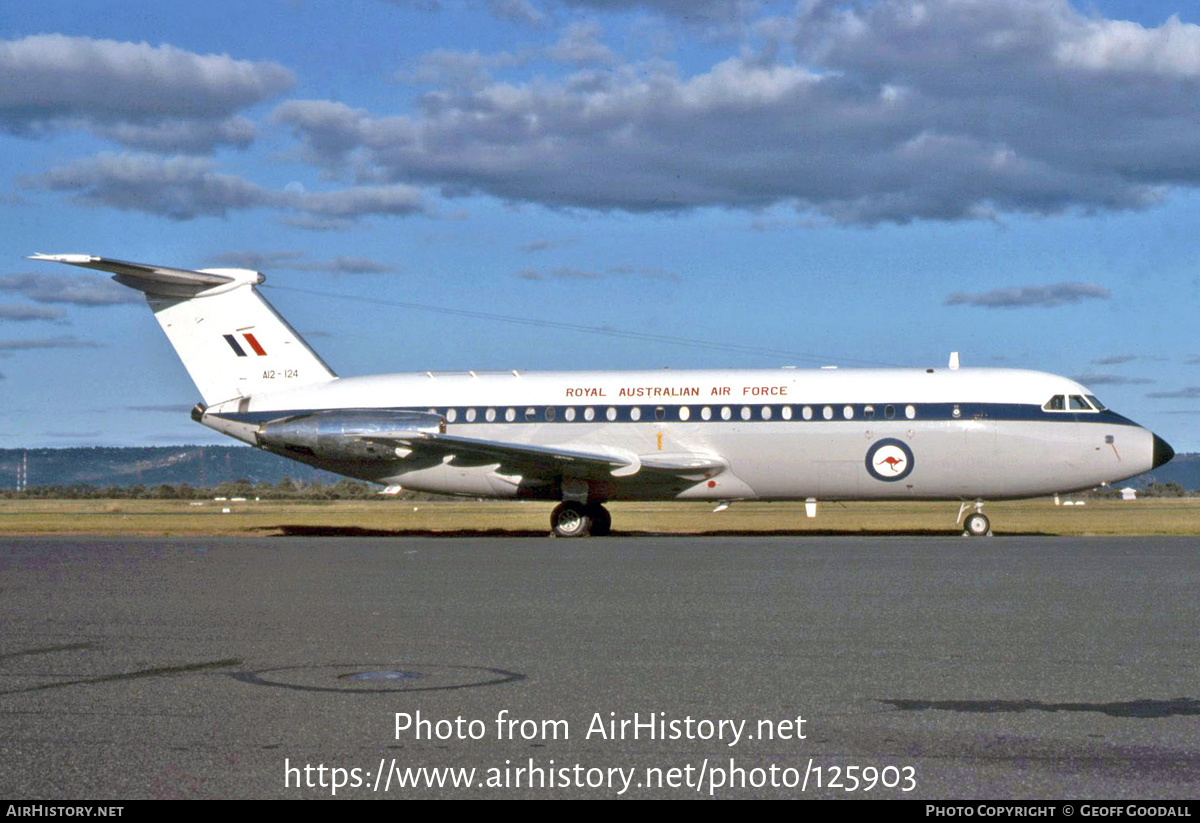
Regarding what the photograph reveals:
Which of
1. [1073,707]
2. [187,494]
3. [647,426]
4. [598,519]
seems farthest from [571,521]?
[187,494]

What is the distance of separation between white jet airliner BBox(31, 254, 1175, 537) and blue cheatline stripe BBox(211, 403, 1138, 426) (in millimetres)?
31

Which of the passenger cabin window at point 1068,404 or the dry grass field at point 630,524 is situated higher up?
the passenger cabin window at point 1068,404

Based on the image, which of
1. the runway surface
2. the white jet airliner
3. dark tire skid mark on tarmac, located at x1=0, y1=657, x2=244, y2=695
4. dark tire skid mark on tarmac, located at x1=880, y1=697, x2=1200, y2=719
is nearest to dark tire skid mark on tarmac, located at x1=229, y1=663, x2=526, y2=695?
the runway surface

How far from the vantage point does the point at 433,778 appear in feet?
21.1

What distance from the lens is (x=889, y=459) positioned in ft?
98.0

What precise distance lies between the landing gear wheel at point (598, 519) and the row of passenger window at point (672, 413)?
210 centimetres

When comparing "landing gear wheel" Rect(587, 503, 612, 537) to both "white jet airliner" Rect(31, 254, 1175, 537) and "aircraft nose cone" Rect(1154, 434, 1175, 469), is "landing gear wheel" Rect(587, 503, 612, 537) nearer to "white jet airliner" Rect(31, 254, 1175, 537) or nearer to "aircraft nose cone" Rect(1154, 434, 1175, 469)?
"white jet airliner" Rect(31, 254, 1175, 537)

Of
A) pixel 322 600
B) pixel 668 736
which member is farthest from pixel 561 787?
pixel 322 600

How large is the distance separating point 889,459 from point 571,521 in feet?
23.6

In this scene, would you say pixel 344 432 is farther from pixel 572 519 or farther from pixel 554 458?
pixel 572 519

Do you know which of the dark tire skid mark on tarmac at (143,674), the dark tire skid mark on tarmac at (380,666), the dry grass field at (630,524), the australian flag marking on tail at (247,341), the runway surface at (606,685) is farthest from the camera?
the dry grass field at (630,524)

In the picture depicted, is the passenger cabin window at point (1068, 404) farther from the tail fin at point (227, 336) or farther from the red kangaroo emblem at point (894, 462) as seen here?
the tail fin at point (227, 336)

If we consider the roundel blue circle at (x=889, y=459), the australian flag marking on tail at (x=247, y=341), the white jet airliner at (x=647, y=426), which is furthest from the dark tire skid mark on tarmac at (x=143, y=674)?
Result: the australian flag marking on tail at (x=247, y=341)

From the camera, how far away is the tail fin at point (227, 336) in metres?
33.0
